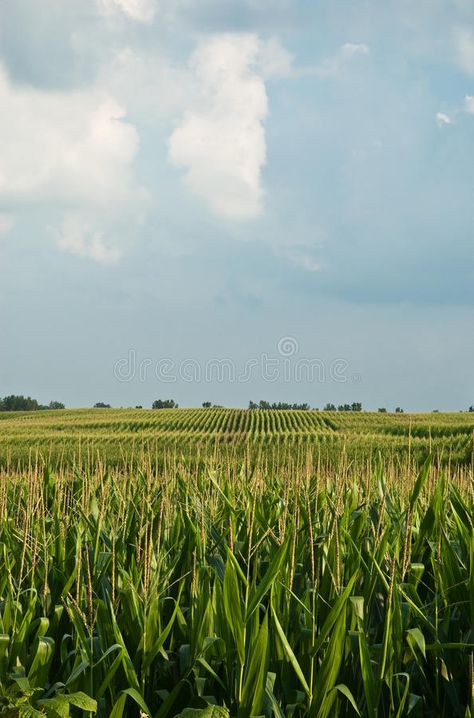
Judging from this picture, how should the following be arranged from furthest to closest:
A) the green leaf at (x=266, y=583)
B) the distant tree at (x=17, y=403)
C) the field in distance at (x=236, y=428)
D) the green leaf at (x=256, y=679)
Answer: the distant tree at (x=17, y=403), the field in distance at (x=236, y=428), the green leaf at (x=266, y=583), the green leaf at (x=256, y=679)

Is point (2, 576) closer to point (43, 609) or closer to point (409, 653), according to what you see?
point (43, 609)

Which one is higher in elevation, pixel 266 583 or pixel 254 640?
pixel 266 583

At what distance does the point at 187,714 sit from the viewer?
2266 mm

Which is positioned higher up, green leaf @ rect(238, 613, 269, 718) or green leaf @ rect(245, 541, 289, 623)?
green leaf @ rect(245, 541, 289, 623)

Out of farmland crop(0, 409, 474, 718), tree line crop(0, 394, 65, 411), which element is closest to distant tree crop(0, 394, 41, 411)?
tree line crop(0, 394, 65, 411)

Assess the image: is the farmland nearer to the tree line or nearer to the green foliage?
the green foliage

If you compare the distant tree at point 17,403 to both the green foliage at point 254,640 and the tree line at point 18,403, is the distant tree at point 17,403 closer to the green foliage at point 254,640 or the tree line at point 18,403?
the tree line at point 18,403

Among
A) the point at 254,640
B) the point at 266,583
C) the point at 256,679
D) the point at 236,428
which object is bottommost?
the point at 236,428

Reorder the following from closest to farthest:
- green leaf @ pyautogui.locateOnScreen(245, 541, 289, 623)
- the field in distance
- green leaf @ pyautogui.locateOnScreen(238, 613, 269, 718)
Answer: green leaf @ pyautogui.locateOnScreen(238, 613, 269, 718) < green leaf @ pyautogui.locateOnScreen(245, 541, 289, 623) < the field in distance

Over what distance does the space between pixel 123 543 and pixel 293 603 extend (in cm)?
141

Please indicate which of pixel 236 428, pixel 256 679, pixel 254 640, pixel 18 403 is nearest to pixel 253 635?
pixel 254 640

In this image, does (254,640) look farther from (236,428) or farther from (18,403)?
(18,403)

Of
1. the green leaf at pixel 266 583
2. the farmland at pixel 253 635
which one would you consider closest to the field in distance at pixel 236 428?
the farmland at pixel 253 635

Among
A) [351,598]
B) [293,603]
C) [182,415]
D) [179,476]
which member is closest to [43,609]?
[293,603]
